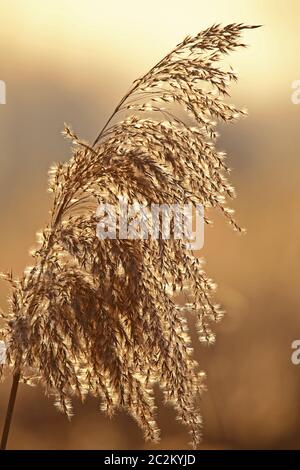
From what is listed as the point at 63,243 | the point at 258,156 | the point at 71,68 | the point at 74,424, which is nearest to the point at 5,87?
the point at 71,68

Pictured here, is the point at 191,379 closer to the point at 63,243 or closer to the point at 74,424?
the point at 63,243

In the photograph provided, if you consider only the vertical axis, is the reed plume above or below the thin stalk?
above

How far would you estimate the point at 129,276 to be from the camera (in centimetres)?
121

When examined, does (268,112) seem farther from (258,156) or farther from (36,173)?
(36,173)

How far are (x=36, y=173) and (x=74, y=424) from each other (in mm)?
890

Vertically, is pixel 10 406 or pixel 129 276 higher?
pixel 129 276

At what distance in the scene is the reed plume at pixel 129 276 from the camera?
1227mm

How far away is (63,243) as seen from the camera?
4.09ft

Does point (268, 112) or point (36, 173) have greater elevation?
point (268, 112)

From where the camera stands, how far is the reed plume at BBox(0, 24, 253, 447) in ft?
4.02

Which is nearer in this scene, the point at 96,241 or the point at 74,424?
the point at 96,241

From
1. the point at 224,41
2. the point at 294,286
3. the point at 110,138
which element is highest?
the point at 294,286
